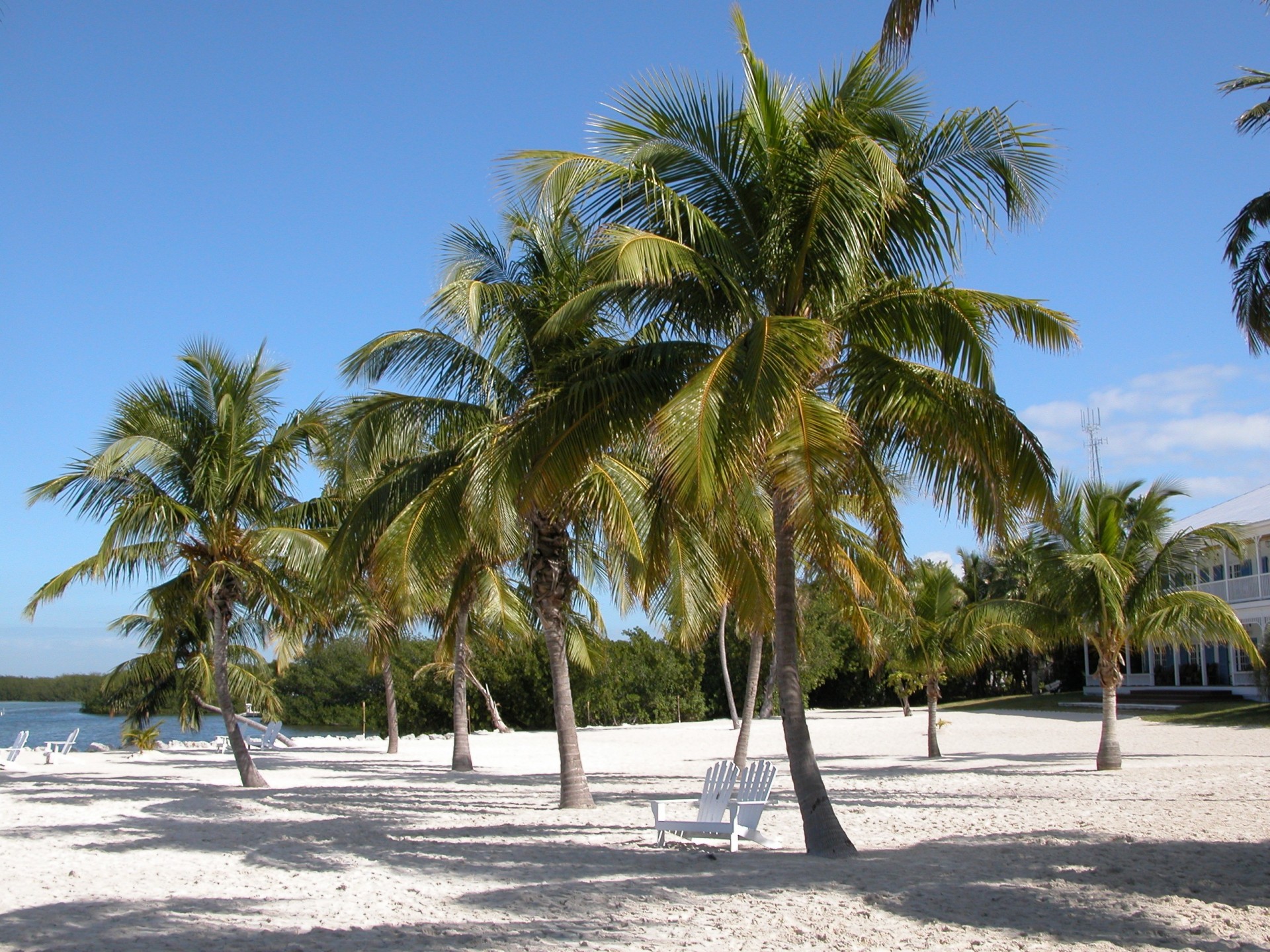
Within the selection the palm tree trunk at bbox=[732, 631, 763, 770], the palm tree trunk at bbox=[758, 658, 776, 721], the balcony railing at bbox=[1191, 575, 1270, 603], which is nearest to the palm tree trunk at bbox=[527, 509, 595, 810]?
the palm tree trunk at bbox=[732, 631, 763, 770]

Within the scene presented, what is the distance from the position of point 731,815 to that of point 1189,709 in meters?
25.5

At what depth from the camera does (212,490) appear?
15.1 metres

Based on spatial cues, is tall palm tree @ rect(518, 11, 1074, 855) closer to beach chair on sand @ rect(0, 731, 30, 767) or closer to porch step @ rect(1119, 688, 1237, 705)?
beach chair on sand @ rect(0, 731, 30, 767)

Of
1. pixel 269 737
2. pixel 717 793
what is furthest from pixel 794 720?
pixel 269 737

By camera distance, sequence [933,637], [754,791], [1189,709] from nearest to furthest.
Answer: [754,791], [933,637], [1189,709]

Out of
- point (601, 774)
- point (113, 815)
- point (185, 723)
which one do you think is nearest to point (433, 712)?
point (185, 723)

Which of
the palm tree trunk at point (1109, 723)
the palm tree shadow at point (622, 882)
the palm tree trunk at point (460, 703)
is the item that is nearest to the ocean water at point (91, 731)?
the palm tree trunk at point (460, 703)

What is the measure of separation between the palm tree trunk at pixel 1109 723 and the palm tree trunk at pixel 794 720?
956 cm

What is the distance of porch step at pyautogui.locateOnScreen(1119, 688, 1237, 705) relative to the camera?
105 feet

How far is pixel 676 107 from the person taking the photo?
8.54m

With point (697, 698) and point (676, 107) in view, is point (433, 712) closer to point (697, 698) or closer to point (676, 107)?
point (697, 698)

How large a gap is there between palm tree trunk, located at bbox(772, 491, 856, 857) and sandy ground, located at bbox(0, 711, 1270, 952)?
0.29 m

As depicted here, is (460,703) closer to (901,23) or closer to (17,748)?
(17,748)

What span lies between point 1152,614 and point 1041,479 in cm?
962
